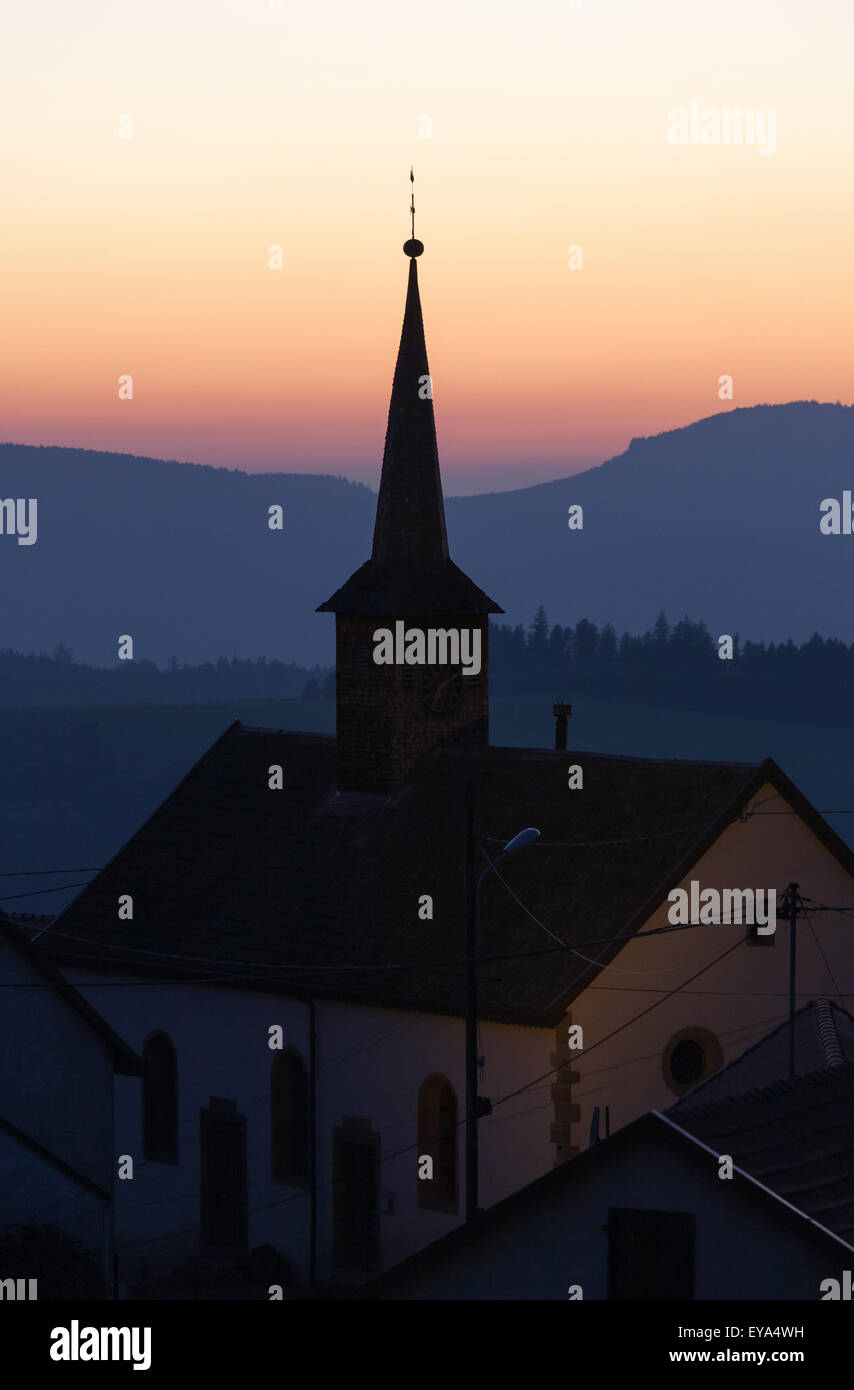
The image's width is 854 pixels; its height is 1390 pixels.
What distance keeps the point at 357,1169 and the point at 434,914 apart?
16.4ft

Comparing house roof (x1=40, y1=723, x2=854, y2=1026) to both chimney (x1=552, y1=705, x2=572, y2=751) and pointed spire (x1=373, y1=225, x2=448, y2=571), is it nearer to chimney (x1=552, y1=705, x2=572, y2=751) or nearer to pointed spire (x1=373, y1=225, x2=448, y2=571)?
chimney (x1=552, y1=705, x2=572, y2=751)

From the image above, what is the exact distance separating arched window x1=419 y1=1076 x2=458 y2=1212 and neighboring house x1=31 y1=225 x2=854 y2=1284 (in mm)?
48

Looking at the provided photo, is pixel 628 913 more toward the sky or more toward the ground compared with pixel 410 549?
more toward the ground

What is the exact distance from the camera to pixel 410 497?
160 feet

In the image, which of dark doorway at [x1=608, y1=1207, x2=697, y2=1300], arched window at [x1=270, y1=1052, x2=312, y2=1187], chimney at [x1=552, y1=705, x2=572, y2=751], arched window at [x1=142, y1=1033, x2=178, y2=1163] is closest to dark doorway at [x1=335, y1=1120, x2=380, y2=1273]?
arched window at [x1=270, y1=1052, x2=312, y2=1187]

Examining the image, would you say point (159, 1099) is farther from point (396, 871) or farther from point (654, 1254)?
point (654, 1254)

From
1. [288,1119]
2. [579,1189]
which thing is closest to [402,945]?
[288,1119]

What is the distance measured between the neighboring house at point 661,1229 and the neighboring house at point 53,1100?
9.38 metres

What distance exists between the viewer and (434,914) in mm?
43094

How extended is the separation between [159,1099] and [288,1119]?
→ 3.46 m

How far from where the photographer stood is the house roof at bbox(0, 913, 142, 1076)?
36.9m

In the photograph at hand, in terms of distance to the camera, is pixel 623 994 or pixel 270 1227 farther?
pixel 270 1227
